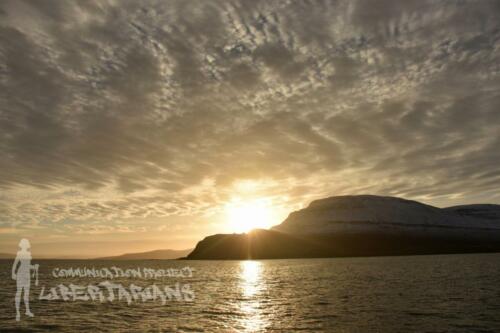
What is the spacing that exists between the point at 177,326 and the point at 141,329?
11.2ft

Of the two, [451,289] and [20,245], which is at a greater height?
[20,245]

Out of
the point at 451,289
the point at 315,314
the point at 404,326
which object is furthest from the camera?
the point at 451,289

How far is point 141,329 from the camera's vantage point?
37.9 m

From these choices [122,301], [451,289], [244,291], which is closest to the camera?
[122,301]

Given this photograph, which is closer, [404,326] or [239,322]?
[404,326]

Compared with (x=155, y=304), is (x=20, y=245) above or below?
above

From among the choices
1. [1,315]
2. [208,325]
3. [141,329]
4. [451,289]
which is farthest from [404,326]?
[1,315]

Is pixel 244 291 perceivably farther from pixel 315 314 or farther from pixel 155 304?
pixel 315 314

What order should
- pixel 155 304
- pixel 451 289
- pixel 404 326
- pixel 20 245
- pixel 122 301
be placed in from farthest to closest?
pixel 451 289
pixel 122 301
pixel 155 304
pixel 404 326
pixel 20 245

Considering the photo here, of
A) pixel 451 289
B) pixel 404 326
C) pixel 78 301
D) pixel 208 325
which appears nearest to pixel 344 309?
pixel 404 326

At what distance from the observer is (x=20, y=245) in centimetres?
3388

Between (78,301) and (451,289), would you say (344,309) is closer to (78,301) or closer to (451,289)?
(451,289)

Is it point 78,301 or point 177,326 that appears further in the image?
point 78,301

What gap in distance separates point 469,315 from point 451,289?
24675 millimetres
